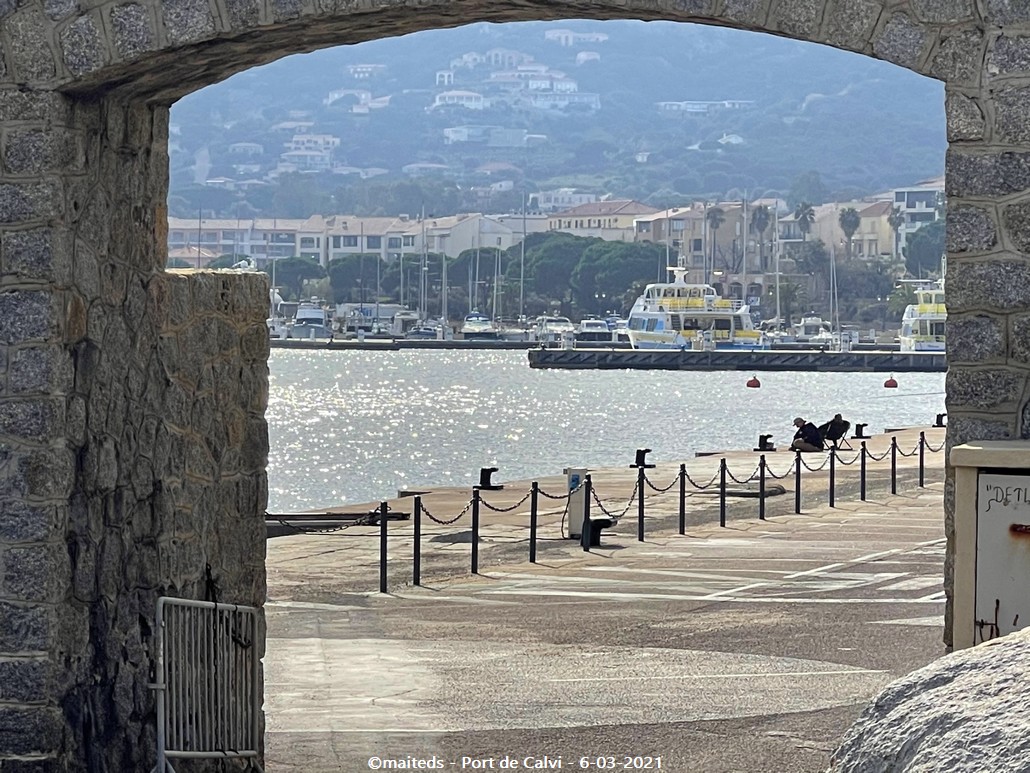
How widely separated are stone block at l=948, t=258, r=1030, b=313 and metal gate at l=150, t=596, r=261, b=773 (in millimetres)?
3504

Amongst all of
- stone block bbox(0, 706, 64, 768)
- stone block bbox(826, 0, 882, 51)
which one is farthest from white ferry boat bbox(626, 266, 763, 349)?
stone block bbox(826, 0, 882, 51)

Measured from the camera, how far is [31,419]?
7176 millimetres

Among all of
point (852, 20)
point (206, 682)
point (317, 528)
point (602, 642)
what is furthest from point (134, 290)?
point (317, 528)

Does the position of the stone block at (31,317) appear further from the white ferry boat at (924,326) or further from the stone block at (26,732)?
the white ferry boat at (924,326)

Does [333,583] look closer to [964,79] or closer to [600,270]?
[964,79]

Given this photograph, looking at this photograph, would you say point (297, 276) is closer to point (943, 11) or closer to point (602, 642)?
point (602, 642)

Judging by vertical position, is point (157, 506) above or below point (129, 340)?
below

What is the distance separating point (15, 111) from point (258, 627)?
2.91 m

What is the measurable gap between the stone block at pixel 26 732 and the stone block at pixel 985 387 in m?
3.68

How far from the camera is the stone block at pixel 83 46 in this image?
7051 mm

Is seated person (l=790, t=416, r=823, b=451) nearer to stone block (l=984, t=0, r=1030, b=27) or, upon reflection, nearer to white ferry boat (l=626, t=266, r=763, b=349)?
stone block (l=984, t=0, r=1030, b=27)

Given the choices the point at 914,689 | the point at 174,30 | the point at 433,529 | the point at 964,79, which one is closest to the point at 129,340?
the point at 174,30

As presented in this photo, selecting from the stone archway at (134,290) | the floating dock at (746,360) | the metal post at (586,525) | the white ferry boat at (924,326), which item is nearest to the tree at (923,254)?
the white ferry boat at (924,326)

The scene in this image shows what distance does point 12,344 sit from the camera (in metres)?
7.19
